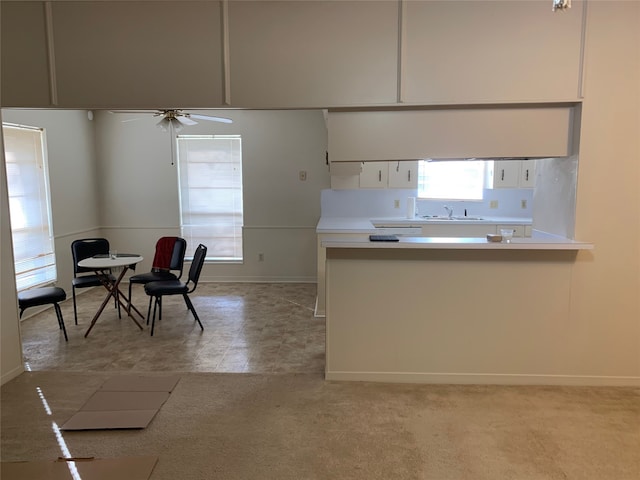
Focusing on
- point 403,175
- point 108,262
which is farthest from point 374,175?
point 108,262

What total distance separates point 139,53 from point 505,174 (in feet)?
14.9

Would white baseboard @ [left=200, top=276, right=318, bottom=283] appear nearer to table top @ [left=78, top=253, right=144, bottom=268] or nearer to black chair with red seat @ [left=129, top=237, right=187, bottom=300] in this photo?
black chair with red seat @ [left=129, top=237, right=187, bottom=300]

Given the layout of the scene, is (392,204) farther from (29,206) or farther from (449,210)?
(29,206)

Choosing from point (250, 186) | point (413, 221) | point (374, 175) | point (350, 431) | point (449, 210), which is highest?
point (374, 175)

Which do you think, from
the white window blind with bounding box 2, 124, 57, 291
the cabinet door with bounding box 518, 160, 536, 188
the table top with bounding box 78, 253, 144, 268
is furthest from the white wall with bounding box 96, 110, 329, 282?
the cabinet door with bounding box 518, 160, 536, 188

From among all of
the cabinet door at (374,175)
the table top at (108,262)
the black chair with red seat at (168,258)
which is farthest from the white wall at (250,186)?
the table top at (108,262)

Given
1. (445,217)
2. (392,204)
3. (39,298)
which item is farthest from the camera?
(392,204)

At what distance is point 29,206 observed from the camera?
4.73m

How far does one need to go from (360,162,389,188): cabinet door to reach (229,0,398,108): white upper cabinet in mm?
2679

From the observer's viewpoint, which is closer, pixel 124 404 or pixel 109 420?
pixel 109 420

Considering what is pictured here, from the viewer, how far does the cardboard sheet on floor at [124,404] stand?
2.53 meters

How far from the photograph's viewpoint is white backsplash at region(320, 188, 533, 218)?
5.93 meters

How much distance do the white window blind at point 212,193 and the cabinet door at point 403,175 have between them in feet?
7.16

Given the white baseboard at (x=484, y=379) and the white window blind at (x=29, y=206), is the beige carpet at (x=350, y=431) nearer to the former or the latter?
the white baseboard at (x=484, y=379)
